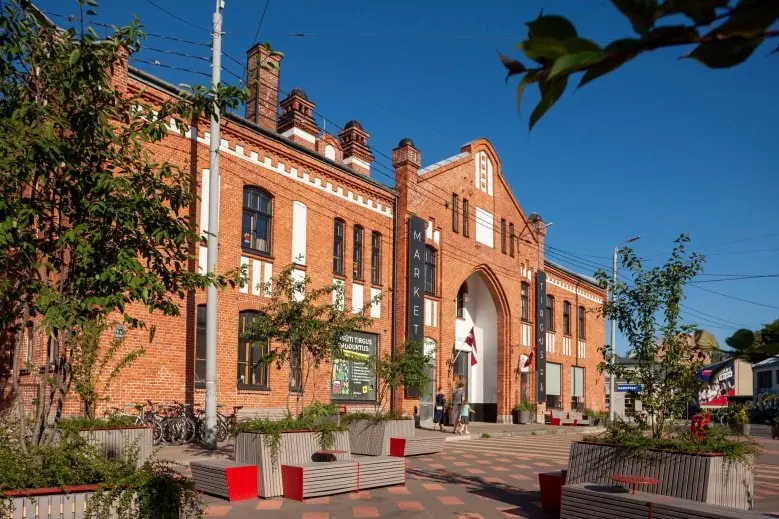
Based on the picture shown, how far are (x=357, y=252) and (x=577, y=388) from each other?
19077 mm

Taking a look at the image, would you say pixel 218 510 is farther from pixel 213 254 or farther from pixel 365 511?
pixel 213 254

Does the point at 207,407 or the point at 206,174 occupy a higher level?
the point at 206,174

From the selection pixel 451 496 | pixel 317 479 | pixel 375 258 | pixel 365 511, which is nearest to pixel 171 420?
pixel 317 479

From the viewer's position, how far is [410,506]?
947cm

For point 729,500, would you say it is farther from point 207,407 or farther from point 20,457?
point 207,407

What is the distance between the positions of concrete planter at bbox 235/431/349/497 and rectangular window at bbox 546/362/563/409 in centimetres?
2462

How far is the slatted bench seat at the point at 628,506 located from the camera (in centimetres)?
668

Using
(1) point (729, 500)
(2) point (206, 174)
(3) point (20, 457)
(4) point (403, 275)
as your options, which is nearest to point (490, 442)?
(4) point (403, 275)

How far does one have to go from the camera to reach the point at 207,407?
1512 centimetres

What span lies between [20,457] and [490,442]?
1701cm

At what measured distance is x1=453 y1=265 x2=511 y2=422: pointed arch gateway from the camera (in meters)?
29.8

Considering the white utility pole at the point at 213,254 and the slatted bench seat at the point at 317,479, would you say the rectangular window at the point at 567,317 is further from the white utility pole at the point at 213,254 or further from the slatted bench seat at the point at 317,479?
the slatted bench seat at the point at 317,479

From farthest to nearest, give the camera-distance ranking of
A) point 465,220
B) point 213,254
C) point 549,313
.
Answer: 1. point 549,313
2. point 465,220
3. point 213,254

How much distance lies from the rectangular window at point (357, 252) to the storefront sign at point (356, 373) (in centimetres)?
195
